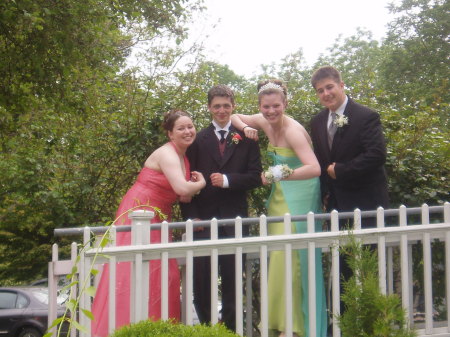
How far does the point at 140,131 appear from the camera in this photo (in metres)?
6.73

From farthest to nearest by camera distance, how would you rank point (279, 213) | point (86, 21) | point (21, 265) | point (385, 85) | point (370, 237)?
point (385, 85), point (21, 265), point (86, 21), point (279, 213), point (370, 237)

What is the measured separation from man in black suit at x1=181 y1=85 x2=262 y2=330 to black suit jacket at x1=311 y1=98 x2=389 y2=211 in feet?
2.20

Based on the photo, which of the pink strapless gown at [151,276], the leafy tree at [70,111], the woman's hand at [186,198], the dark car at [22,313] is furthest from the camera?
the dark car at [22,313]

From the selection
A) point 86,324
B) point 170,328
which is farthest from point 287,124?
point 170,328

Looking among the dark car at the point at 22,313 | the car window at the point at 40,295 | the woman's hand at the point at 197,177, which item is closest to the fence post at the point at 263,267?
the woman's hand at the point at 197,177

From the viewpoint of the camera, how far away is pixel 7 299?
15352 millimetres

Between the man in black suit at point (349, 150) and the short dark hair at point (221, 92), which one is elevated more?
the short dark hair at point (221, 92)

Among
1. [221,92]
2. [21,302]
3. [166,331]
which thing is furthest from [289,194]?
[21,302]

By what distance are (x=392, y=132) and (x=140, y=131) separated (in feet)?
8.70

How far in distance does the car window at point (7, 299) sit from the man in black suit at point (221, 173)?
11114 mm

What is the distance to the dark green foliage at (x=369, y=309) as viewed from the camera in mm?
3176

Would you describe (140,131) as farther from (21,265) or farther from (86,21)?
(21,265)

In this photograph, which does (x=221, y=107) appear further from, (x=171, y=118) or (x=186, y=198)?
(x=186, y=198)

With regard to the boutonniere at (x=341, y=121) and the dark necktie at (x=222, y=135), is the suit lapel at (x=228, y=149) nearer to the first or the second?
the dark necktie at (x=222, y=135)
